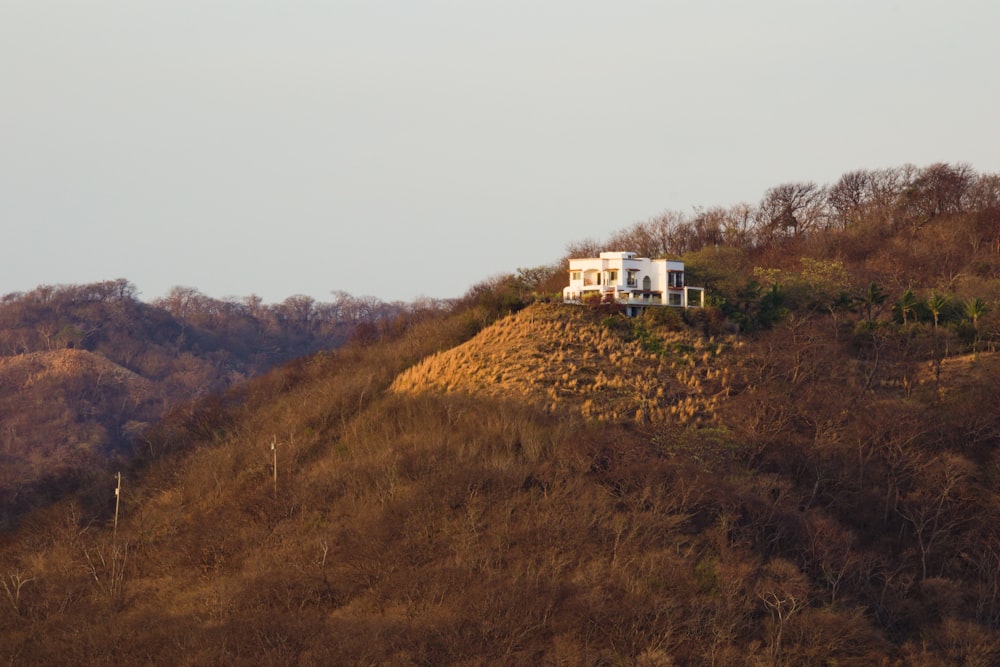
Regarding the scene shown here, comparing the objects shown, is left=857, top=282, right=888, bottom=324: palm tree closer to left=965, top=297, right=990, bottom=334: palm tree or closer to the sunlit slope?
left=965, top=297, right=990, bottom=334: palm tree

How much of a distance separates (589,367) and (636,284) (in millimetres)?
Result: 9131

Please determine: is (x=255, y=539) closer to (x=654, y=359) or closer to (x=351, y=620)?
(x=351, y=620)

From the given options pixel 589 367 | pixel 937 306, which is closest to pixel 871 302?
pixel 937 306

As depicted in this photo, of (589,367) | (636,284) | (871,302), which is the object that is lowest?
(589,367)

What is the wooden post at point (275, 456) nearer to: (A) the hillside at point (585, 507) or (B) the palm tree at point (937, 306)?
(A) the hillside at point (585, 507)

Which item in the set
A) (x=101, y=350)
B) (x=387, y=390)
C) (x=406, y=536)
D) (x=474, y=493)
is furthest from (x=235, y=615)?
(x=101, y=350)

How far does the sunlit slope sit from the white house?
2207 mm

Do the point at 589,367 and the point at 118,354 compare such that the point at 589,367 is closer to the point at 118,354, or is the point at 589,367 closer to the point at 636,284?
the point at 636,284

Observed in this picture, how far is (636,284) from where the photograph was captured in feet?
194

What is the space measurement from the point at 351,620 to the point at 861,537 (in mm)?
20515

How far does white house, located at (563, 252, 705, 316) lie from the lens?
58.4 metres

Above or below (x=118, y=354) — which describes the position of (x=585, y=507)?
below

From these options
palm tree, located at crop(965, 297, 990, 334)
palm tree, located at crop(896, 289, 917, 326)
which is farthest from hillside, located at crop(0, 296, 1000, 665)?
palm tree, located at crop(896, 289, 917, 326)

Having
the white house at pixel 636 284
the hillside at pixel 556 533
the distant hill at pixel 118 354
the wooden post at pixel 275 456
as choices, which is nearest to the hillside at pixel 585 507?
the hillside at pixel 556 533
